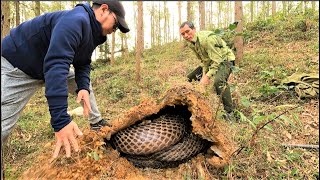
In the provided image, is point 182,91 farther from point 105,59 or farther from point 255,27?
point 105,59

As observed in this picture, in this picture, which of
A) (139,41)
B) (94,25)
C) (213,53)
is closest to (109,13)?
(94,25)

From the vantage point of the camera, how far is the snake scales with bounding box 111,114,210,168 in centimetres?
301

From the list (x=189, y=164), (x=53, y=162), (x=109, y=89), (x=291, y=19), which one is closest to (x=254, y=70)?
(x=109, y=89)

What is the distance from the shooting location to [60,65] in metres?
2.25

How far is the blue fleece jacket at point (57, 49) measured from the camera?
7.19ft

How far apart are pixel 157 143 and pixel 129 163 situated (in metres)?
0.34

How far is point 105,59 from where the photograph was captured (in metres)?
17.8

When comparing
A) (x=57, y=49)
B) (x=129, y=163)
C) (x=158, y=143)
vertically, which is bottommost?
(x=129, y=163)

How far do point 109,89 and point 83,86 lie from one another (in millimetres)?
6886

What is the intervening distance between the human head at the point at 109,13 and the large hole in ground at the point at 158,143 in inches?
38.8

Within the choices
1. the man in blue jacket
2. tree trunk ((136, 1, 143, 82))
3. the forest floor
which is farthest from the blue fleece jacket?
tree trunk ((136, 1, 143, 82))

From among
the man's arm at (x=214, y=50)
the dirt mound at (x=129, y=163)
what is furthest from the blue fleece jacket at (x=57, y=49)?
the man's arm at (x=214, y=50)

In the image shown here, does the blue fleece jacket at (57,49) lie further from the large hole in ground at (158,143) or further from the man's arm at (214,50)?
the man's arm at (214,50)

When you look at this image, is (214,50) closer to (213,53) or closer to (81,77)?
(213,53)
